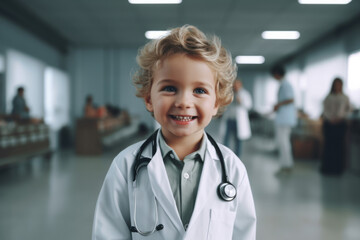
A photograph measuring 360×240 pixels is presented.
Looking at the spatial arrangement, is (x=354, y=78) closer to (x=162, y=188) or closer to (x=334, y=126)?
(x=334, y=126)

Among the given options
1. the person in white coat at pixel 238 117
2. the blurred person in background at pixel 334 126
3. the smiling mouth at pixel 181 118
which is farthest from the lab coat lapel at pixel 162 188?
the blurred person in background at pixel 334 126

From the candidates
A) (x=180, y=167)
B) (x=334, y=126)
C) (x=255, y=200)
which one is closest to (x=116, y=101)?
(x=334, y=126)

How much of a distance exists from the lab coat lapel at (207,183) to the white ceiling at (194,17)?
4.88 meters

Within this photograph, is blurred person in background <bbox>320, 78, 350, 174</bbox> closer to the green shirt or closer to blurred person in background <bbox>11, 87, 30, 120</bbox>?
the green shirt

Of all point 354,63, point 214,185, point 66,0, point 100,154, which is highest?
point 66,0

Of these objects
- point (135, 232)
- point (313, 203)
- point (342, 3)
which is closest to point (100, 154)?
point (313, 203)

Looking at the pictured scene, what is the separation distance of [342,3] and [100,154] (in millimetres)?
5439

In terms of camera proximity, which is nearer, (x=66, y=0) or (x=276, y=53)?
(x=66, y=0)

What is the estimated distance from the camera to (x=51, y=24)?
7.08 m

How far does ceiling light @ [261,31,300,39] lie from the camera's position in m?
7.67

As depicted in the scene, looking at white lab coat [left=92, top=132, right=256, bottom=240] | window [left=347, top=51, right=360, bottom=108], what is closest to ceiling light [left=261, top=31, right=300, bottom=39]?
window [left=347, top=51, right=360, bottom=108]

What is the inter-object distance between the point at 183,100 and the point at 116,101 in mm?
9423

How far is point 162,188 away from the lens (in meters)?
0.77

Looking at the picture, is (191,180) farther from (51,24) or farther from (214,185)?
(51,24)
